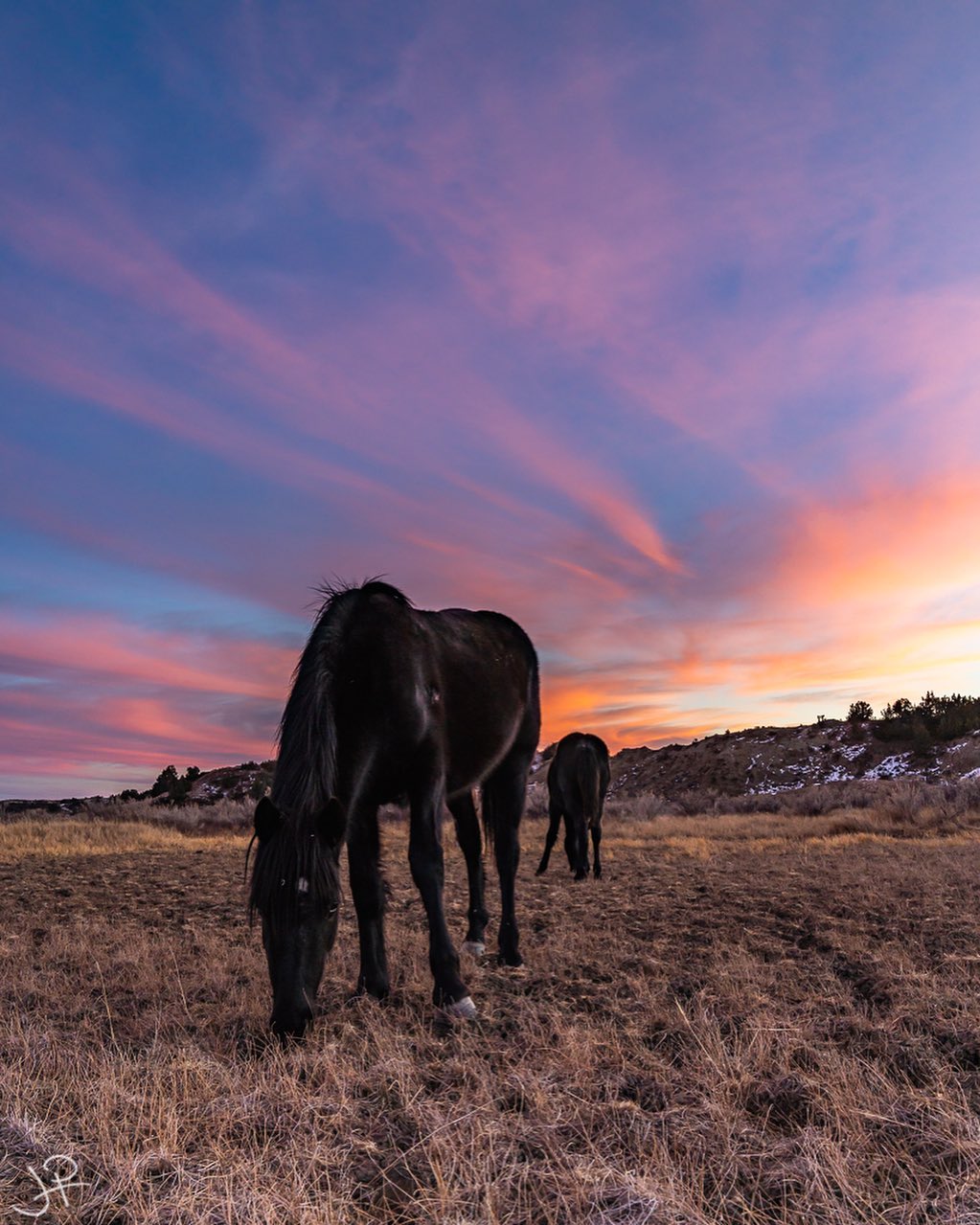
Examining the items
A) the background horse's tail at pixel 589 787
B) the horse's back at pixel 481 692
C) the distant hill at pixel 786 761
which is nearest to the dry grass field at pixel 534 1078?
the horse's back at pixel 481 692

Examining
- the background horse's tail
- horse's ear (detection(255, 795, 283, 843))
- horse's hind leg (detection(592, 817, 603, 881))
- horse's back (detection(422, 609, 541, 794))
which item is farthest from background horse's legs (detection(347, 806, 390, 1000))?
the background horse's tail

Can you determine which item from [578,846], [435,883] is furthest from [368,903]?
[578,846]

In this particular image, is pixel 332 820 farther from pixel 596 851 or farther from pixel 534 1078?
pixel 596 851

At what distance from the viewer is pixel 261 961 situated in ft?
22.1

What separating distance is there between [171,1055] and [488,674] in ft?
13.1

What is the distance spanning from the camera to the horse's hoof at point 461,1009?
4.95m

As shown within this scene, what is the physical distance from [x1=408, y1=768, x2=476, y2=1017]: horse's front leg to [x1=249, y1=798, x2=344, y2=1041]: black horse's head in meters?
0.88

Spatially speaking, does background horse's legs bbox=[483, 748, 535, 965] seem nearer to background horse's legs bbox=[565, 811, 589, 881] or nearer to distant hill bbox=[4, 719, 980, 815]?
background horse's legs bbox=[565, 811, 589, 881]

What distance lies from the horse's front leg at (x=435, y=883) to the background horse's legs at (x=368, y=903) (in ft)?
1.27

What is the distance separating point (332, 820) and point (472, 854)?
3533mm

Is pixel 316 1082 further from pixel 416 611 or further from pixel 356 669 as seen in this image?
pixel 416 611

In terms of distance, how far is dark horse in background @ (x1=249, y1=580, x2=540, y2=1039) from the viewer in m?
4.49

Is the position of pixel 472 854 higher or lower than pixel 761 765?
lower

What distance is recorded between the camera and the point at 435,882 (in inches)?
215
